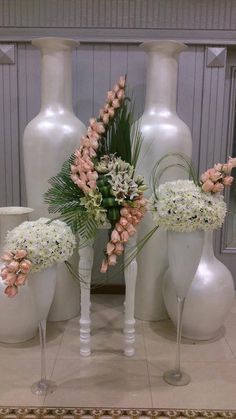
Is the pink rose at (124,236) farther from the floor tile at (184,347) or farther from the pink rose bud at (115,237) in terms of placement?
the floor tile at (184,347)

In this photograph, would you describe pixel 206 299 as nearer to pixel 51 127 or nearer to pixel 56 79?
pixel 51 127

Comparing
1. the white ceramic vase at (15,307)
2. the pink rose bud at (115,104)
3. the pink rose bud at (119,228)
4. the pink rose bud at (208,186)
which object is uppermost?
the pink rose bud at (115,104)

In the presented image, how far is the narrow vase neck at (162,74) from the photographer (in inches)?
94.9

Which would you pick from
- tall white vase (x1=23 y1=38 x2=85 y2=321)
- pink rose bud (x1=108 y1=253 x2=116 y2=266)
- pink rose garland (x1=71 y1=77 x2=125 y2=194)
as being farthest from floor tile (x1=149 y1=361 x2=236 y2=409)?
tall white vase (x1=23 y1=38 x2=85 y2=321)

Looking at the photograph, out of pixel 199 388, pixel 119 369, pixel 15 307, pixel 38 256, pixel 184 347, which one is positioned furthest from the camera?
pixel 184 347

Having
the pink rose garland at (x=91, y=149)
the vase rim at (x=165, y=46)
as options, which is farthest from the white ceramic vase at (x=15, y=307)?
the vase rim at (x=165, y=46)

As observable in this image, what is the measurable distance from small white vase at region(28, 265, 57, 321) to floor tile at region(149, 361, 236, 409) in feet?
2.20

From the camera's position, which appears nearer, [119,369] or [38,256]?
[38,256]

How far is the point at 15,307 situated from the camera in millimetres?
2229

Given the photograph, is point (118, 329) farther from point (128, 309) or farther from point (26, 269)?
point (26, 269)

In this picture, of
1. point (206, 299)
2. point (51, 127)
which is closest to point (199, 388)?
point (206, 299)

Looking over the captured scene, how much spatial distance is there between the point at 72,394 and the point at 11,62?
2276 mm

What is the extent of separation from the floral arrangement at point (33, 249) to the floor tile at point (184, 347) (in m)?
0.91

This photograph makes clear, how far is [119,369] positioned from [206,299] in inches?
24.7
